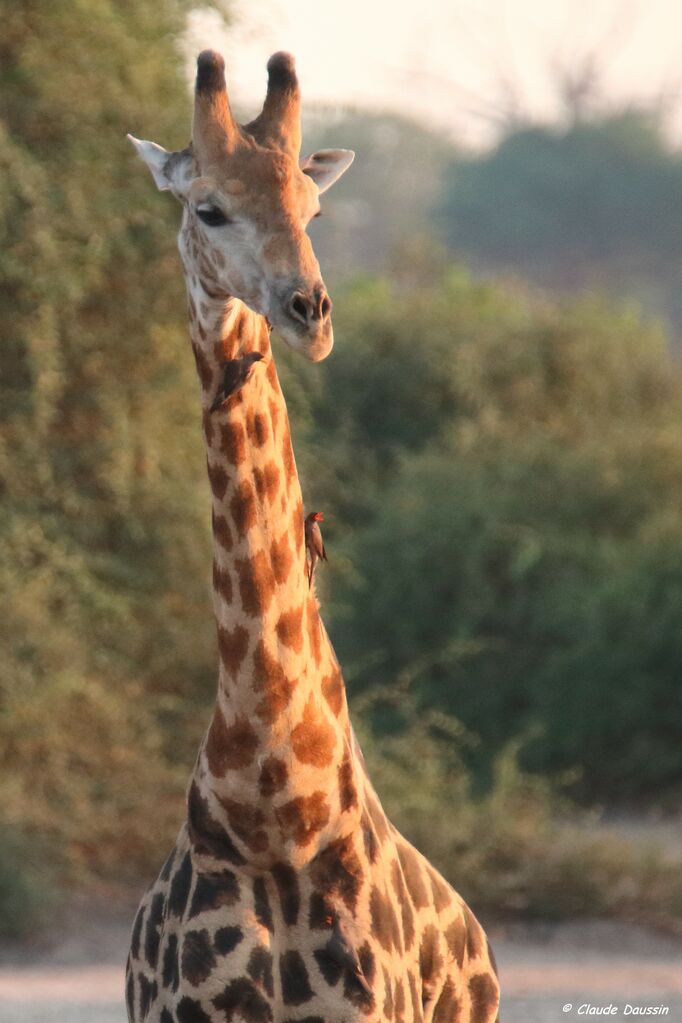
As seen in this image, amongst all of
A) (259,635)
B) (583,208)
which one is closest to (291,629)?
(259,635)

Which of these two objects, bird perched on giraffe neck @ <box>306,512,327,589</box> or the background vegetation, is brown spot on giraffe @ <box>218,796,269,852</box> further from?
the background vegetation

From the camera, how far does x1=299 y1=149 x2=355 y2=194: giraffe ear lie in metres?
3.62

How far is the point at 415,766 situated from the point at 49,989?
2902mm

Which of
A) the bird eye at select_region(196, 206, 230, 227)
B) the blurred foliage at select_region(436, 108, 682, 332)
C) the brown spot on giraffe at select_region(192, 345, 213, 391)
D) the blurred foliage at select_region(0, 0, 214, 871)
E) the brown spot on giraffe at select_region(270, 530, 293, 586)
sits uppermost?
the blurred foliage at select_region(436, 108, 682, 332)

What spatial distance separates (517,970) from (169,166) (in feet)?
16.8

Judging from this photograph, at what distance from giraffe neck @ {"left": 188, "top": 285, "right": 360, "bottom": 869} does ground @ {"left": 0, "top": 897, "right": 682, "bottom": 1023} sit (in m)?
3.72

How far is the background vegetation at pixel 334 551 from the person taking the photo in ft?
27.7

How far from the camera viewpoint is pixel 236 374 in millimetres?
3176

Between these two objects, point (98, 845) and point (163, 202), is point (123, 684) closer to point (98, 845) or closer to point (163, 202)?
point (98, 845)

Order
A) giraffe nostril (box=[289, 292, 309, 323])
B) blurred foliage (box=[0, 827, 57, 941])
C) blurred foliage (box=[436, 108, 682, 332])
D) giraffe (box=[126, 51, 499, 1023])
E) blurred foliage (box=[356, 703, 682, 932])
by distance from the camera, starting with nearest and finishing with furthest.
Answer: giraffe nostril (box=[289, 292, 309, 323]) < giraffe (box=[126, 51, 499, 1023]) < blurred foliage (box=[0, 827, 57, 941]) < blurred foliage (box=[356, 703, 682, 932]) < blurred foliage (box=[436, 108, 682, 332])

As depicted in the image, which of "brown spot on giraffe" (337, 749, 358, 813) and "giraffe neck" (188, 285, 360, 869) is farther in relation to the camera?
"brown spot on giraffe" (337, 749, 358, 813)

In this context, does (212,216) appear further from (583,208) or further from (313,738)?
(583,208)

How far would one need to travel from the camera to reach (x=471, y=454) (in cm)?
1272

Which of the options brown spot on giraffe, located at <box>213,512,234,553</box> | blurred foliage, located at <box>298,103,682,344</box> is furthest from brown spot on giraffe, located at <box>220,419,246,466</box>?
blurred foliage, located at <box>298,103,682,344</box>
